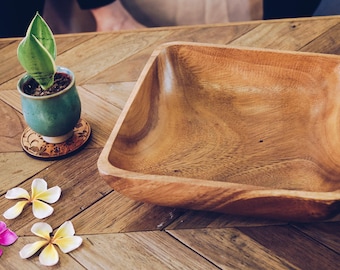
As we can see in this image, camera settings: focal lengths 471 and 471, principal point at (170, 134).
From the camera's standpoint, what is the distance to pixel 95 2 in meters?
1.30

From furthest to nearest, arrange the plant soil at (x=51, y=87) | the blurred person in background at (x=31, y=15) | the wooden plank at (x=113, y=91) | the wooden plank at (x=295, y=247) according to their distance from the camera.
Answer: the blurred person in background at (x=31, y=15) → the wooden plank at (x=113, y=91) → the plant soil at (x=51, y=87) → the wooden plank at (x=295, y=247)

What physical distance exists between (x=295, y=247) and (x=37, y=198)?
0.28 m

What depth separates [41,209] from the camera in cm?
51

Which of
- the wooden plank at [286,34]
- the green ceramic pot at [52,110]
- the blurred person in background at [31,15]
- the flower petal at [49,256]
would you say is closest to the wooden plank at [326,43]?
the wooden plank at [286,34]

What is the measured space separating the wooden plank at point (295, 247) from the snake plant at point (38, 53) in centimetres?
27

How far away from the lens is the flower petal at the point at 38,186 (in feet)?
1.75

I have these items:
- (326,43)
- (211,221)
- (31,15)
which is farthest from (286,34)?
(31,15)

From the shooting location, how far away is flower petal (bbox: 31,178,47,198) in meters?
0.53

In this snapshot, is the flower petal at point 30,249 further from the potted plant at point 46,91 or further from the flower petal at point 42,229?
the potted plant at point 46,91

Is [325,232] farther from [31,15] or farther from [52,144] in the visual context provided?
[31,15]

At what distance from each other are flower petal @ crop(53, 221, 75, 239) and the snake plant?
16 centimetres

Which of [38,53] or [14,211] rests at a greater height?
[38,53]

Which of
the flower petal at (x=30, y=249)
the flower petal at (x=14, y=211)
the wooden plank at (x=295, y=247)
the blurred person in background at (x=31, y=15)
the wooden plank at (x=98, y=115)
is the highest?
the wooden plank at (x=98, y=115)

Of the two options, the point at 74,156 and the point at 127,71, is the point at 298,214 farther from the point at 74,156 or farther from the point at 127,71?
the point at 127,71
